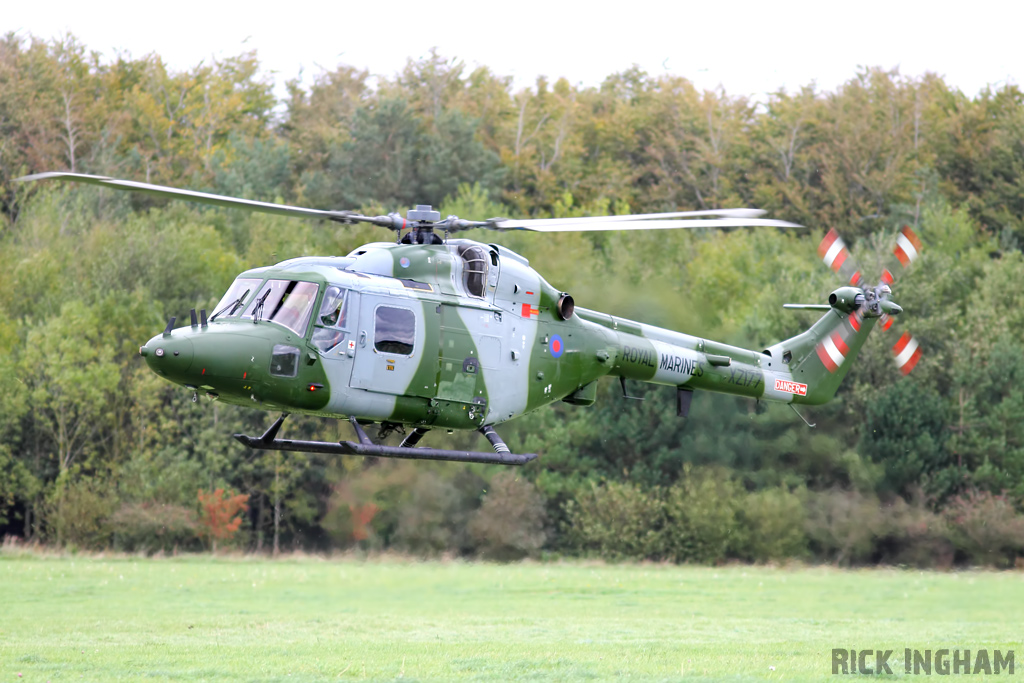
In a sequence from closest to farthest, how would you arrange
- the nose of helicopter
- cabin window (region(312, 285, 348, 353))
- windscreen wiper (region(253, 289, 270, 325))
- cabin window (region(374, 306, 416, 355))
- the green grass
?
the nose of helicopter → windscreen wiper (region(253, 289, 270, 325)) → cabin window (region(312, 285, 348, 353)) → cabin window (region(374, 306, 416, 355)) → the green grass

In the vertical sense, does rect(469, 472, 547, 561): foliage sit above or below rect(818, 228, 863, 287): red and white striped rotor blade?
below

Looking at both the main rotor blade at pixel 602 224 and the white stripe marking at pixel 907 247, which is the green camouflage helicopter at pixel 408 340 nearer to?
the main rotor blade at pixel 602 224

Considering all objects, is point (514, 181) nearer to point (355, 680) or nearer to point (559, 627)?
point (559, 627)

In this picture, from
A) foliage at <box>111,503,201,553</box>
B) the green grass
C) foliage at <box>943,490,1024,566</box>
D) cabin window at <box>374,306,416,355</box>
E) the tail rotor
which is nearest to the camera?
cabin window at <box>374,306,416,355</box>

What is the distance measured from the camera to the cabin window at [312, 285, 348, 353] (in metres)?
14.1

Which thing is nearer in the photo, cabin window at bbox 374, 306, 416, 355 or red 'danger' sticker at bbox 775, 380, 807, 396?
cabin window at bbox 374, 306, 416, 355

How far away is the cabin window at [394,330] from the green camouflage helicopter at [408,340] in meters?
0.01

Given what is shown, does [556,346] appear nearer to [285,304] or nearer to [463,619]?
[285,304]

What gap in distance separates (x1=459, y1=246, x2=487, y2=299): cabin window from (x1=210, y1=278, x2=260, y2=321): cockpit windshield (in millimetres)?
2672

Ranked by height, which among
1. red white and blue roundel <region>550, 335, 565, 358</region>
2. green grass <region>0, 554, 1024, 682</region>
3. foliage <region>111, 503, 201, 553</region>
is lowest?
foliage <region>111, 503, 201, 553</region>

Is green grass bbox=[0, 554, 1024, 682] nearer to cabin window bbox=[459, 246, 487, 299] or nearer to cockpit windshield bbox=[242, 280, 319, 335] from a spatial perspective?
cockpit windshield bbox=[242, 280, 319, 335]

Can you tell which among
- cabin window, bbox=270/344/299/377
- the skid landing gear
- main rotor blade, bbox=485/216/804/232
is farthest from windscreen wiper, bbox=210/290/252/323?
main rotor blade, bbox=485/216/804/232

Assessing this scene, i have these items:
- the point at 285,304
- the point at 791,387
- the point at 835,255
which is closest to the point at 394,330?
the point at 285,304

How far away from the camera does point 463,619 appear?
22.4 meters
